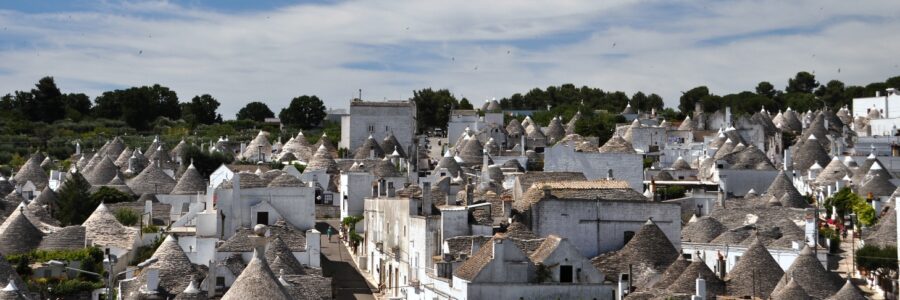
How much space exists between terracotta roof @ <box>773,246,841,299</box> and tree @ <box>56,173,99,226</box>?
31574 mm

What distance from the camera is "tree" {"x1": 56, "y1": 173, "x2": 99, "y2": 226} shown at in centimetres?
6006

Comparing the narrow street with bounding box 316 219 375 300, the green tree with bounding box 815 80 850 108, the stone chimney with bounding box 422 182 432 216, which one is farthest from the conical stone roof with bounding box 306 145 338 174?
the green tree with bounding box 815 80 850 108

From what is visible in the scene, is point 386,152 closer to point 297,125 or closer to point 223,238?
point 223,238

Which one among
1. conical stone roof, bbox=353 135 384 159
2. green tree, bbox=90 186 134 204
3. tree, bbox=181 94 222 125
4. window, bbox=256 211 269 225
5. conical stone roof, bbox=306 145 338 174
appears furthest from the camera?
tree, bbox=181 94 222 125

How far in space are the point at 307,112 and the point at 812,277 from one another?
254 ft

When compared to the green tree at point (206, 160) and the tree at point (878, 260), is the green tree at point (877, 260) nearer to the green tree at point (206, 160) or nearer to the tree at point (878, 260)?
the tree at point (878, 260)

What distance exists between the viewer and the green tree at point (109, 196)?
204 feet

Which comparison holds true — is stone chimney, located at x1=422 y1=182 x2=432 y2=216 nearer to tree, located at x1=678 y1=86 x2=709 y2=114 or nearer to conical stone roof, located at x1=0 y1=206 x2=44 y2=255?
conical stone roof, located at x1=0 y1=206 x2=44 y2=255

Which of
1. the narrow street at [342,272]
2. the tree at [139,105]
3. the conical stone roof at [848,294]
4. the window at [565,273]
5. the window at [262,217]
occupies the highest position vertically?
the tree at [139,105]

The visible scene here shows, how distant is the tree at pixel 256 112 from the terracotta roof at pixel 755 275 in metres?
91.0

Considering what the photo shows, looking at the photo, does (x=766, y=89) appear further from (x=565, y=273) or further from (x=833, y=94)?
(x=565, y=273)

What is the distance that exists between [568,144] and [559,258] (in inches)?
1057

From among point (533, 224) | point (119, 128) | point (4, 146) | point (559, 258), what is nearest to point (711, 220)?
point (533, 224)

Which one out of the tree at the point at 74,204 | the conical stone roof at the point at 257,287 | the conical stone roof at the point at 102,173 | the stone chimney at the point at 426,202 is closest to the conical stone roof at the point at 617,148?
the stone chimney at the point at 426,202
